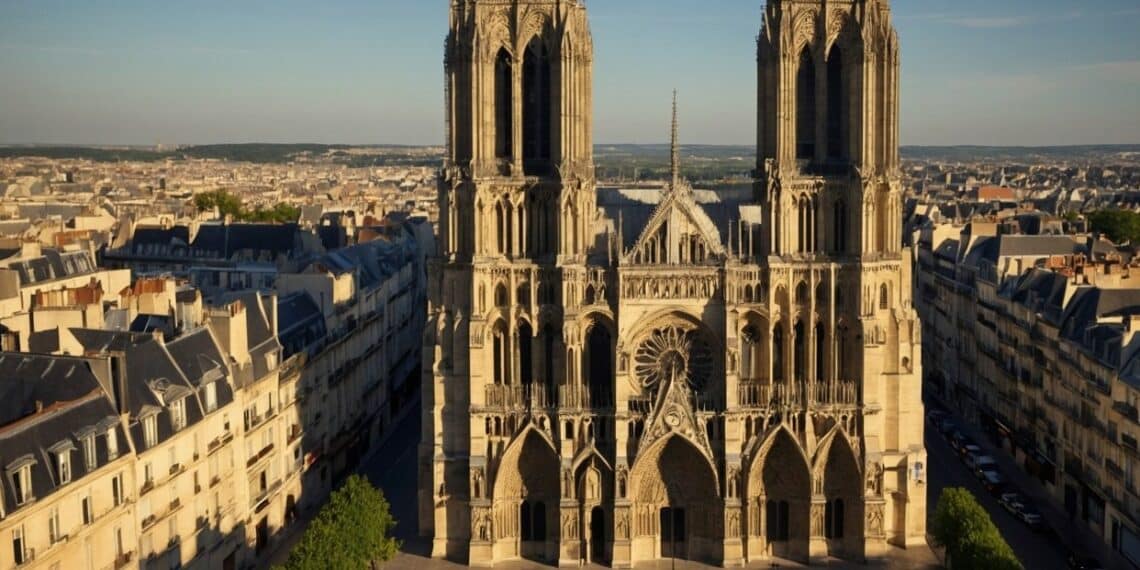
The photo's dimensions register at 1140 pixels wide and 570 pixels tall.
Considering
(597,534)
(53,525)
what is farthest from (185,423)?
(597,534)

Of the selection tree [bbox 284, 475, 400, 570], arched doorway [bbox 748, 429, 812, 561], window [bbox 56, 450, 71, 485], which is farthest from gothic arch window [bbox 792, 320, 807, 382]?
window [bbox 56, 450, 71, 485]

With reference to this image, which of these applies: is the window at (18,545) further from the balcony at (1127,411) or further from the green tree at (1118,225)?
the green tree at (1118,225)

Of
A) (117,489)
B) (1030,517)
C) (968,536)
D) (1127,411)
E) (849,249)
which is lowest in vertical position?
(1030,517)

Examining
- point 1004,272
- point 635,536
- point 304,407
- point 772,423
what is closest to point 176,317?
point 304,407

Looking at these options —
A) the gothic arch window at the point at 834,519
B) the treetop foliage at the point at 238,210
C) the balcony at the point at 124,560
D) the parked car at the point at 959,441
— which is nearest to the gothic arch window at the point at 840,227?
the gothic arch window at the point at 834,519

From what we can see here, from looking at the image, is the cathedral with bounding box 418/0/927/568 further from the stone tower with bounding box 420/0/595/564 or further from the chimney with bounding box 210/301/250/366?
the chimney with bounding box 210/301/250/366

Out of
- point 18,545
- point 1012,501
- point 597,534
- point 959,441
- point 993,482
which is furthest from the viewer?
point 959,441

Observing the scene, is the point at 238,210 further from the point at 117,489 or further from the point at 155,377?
the point at 117,489
